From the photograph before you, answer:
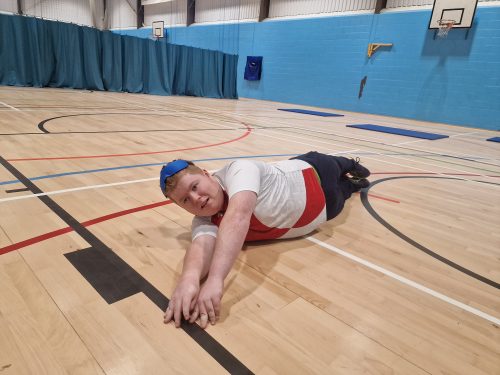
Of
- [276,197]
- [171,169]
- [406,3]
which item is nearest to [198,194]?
[171,169]

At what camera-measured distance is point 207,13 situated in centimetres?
1401

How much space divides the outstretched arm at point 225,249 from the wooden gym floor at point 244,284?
0.06 metres

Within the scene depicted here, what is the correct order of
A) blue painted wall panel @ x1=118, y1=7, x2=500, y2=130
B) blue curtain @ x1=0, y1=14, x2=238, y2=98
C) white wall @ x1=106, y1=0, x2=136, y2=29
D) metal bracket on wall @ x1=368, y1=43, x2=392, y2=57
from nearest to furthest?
blue curtain @ x1=0, y1=14, x2=238, y2=98 < blue painted wall panel @ x1=118, y1=7, x2=500, y2=130 < metal bracket on wall @ x1=368, y1=43, x2=392, y2=57 < white wall @ x1=106, y1=0, x2=136, y2=29

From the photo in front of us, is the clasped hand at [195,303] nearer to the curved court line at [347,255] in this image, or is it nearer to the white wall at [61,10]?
the curved court line at [347,255]

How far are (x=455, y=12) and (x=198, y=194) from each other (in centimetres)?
926

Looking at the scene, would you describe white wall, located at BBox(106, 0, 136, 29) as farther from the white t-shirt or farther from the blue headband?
the blue headband

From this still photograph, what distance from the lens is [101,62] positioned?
906cm

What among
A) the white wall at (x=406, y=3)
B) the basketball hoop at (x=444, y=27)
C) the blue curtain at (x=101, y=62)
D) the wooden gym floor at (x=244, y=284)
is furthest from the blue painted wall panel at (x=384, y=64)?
the wooden gym floor at (x=244, y=284)

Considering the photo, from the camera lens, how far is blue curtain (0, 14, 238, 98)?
7.67m

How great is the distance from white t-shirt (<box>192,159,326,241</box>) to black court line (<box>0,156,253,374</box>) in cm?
27

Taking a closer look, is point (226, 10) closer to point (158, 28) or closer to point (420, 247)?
point (158, 28)

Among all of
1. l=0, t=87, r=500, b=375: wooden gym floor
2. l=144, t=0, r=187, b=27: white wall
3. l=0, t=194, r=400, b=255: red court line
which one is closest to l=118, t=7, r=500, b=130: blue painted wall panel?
l=144, t=0, r=187, b=27: white wall

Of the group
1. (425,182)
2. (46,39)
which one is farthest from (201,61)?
(425,182)

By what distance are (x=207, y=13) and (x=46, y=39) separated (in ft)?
25.3
